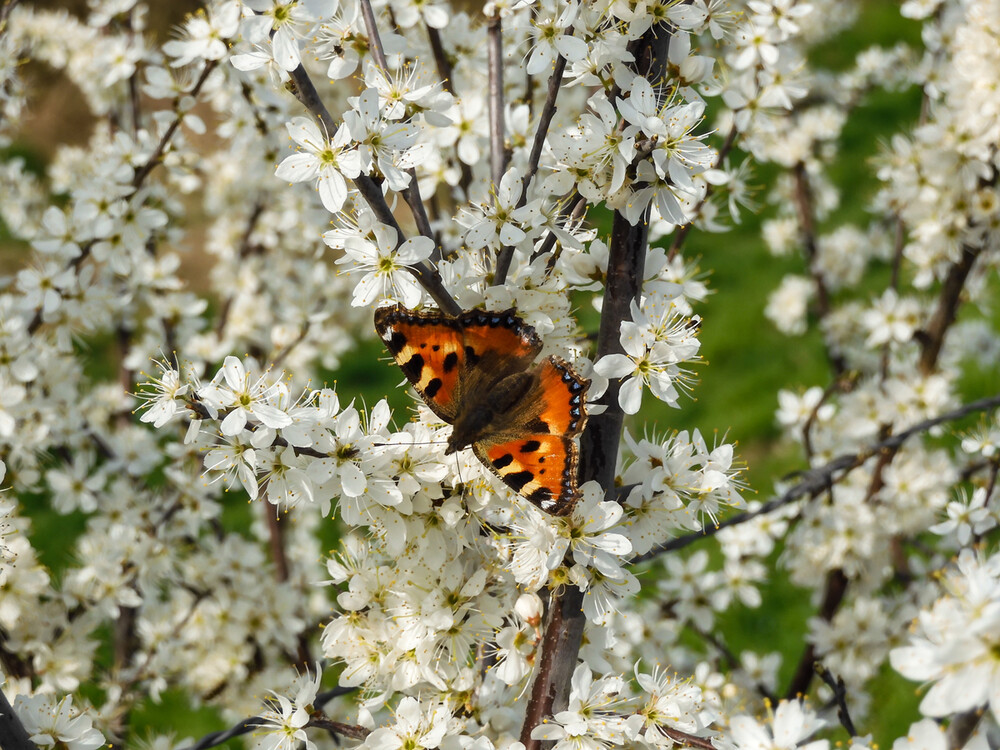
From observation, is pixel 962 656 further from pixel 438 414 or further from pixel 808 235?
pixel 808 235

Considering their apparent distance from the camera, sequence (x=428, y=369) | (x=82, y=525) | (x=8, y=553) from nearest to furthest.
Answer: (x=428, y=369) < (x=8, y=553) < (x=82, y=525)

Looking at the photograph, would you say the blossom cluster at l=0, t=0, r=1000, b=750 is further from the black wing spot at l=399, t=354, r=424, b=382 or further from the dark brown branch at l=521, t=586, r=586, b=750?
the black wing spot at l=399, t=354, r=424, b=382

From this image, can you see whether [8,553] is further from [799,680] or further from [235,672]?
[799,680]

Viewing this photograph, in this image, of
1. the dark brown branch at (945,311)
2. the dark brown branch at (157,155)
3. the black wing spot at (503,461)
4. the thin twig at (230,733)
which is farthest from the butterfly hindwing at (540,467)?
the dark brown branch at (945,311)

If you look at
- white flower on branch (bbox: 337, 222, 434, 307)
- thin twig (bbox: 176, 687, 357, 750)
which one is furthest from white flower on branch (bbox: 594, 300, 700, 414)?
thin twig (bbox: 176, 687, 357, 750)

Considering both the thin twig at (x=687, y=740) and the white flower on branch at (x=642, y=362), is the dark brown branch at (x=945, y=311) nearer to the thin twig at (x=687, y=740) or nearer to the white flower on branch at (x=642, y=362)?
the white flower on branch at (x=642, y=362)

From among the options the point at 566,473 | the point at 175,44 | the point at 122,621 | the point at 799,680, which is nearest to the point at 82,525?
the point at 122,621

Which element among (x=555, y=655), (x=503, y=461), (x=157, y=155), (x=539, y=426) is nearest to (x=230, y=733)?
(x=555, y=655)

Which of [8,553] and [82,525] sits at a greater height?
[82,525]
